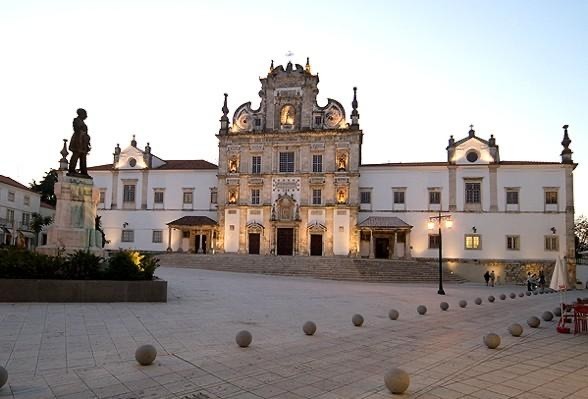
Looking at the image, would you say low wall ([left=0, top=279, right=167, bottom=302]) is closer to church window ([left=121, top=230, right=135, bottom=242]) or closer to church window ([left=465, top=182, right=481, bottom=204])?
church window ([left=465, top=182, right=481, bottom=204])

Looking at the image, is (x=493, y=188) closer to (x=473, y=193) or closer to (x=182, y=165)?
(x=473, y=193)

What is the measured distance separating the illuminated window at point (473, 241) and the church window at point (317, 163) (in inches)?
638

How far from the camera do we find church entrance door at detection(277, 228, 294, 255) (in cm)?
4728

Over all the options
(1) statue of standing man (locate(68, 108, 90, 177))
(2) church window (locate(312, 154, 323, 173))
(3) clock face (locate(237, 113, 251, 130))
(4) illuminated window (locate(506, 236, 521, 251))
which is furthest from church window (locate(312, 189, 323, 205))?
(1) statue of standing man (locate(68, 108, 90, 177))

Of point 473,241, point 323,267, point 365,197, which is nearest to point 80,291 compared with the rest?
point 323,267

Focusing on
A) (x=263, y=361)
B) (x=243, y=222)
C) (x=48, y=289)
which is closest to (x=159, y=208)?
(x=243, y=222)

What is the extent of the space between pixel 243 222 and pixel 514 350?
4002 centimetres

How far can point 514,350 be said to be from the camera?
9.20 meters

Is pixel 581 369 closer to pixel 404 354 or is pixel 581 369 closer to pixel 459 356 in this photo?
pixel 459 356

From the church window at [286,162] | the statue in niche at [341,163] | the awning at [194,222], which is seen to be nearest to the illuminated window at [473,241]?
the statue in niche at [341,163]

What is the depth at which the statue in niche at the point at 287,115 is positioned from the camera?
49250mm

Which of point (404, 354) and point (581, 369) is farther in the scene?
point (404, 354)

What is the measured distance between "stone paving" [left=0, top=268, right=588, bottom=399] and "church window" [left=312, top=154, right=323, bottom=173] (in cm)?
3445

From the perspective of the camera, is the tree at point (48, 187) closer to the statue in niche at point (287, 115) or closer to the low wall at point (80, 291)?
Answer: the statue in niche at point (287, 115)
